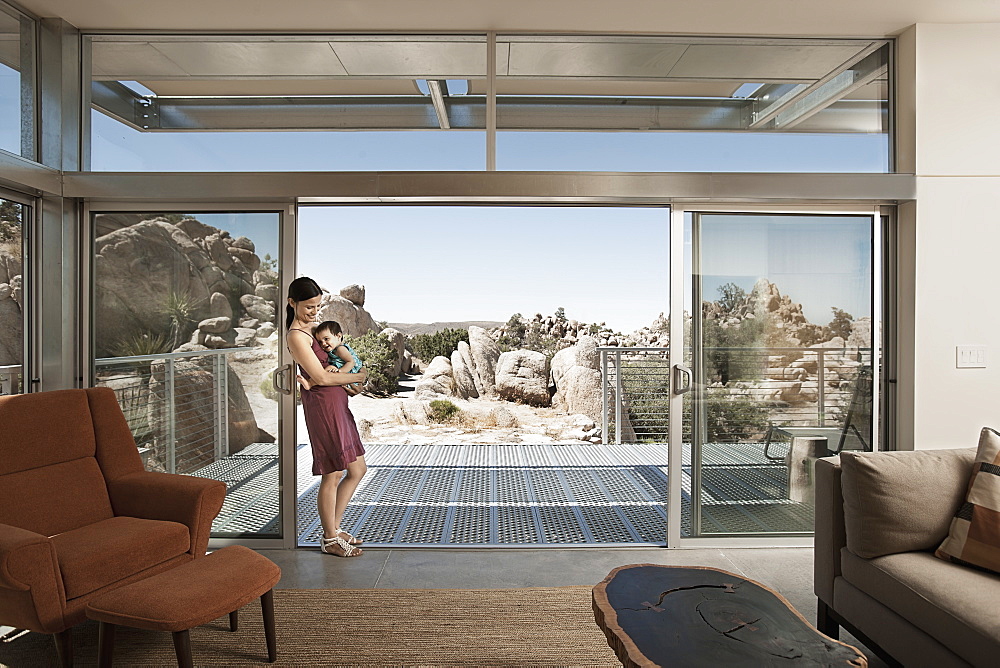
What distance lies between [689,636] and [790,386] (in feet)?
7.38

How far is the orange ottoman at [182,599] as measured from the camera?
1.88 metres

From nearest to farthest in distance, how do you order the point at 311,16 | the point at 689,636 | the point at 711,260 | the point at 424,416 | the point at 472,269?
the point at 689,636, the point at 311,16, the point at 711,260, the point at 472,269, the point at 424,416

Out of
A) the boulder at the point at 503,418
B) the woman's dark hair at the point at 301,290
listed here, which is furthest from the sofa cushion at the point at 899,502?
the boulder at the point at 503,418

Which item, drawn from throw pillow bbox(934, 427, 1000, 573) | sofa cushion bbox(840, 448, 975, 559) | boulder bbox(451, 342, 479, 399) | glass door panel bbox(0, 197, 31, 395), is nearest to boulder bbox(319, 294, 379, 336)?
boulder bbox(451, 342, 479, 399)

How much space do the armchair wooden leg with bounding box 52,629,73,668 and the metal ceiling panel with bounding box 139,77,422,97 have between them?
2.72 m

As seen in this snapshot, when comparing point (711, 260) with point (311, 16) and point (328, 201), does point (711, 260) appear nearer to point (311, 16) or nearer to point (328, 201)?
point (328, 201)

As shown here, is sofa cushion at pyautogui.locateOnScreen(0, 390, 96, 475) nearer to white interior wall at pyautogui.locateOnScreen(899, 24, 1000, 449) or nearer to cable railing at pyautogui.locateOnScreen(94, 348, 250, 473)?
cable railing at pyautogui.locateOnScreen(94, 348, 250, 473)

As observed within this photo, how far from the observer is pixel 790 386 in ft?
11.5

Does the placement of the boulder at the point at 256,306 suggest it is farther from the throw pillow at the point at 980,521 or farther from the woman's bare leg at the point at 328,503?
the throw pillow at the point at 980,521

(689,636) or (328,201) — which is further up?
(328,201)

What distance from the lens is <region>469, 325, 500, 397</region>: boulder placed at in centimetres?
1016

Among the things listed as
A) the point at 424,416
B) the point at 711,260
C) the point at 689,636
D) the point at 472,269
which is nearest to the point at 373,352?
the point at 424,416

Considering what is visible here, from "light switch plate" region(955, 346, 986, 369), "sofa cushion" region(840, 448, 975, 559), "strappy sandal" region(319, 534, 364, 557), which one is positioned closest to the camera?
"sofa cushion" region(840, 448, 975, 559)

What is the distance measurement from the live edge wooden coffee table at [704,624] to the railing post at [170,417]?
2.61 meters
